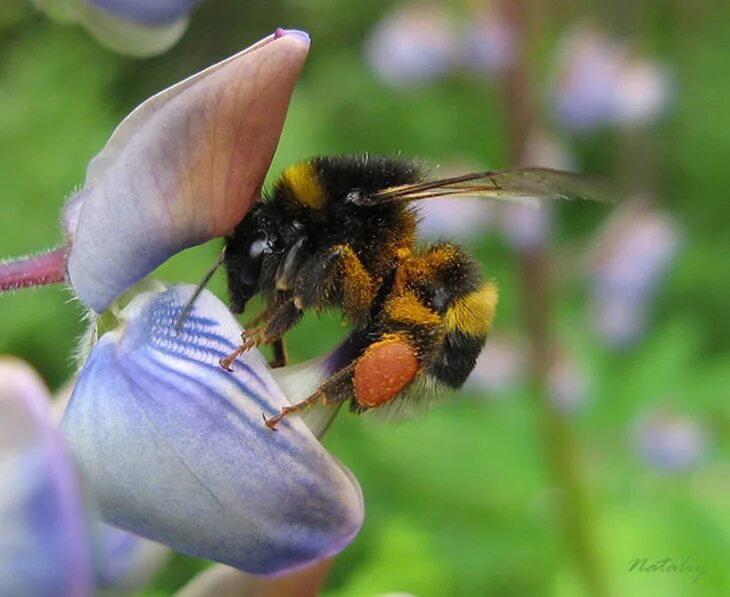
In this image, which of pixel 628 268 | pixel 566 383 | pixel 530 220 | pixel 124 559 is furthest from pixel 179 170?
pixel 628 268

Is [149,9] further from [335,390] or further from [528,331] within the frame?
[528,331]

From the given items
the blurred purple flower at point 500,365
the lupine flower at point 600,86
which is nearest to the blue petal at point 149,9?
the blurred purple flower at point 500,365

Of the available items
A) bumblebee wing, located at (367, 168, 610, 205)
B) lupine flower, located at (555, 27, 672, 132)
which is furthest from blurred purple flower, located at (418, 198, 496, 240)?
bumblebee wing, located at (367, 168, 610, 205)

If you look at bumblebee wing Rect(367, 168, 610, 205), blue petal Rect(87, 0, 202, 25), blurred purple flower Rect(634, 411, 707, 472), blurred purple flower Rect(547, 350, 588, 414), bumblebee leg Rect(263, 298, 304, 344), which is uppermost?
blue petal Rect(87, 0, 202, 25)

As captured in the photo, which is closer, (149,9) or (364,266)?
(364,266)

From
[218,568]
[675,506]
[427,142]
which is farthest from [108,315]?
[427,142]

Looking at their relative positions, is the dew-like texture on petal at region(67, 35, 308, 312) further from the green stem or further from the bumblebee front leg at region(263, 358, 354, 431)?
the green stem
